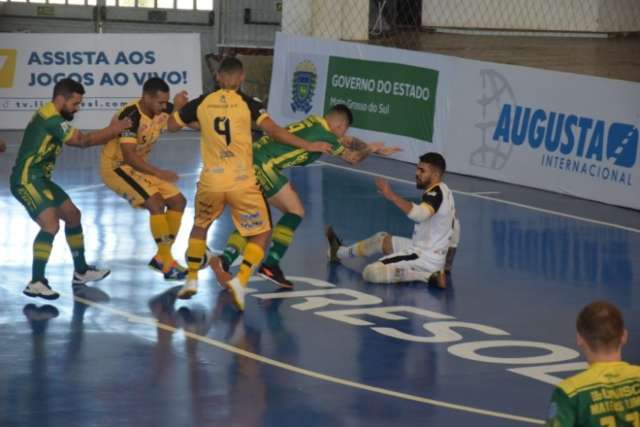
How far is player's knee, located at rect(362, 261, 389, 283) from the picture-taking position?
1254cm

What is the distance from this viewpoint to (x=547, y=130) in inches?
719

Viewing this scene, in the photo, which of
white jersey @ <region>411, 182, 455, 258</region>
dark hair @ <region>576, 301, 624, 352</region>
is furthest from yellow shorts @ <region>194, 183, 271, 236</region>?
dark hair @ <region>576, 301, 624, 352</region>

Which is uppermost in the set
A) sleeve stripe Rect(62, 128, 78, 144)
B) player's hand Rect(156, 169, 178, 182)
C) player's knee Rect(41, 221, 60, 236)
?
sleeve stripe Rect(62, 128, 78, 144)

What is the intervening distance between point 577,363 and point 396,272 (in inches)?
113

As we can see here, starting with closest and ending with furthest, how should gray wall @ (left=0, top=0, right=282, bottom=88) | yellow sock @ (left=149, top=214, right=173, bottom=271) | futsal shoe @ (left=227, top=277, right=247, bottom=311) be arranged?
futsal shoe @ (left=227, top=277, right=247, bottom=311) → yellow sock @ (left=149, top=214, right=173, bottom=271) → gray wall @ (left=0, top=0, right=282, bottom=88)

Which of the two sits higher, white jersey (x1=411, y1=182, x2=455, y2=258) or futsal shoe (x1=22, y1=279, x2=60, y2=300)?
white jersey (x1=411, y1=182, x2=455, y2=258)

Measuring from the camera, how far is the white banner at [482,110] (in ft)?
57.1

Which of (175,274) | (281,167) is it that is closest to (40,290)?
(175,274)

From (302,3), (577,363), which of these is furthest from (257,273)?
(302,3)

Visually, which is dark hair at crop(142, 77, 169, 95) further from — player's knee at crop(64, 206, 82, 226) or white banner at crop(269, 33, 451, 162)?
white banner at crop(269, 33, 451, 162)

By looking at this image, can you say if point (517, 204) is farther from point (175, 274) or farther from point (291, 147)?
point (175, 274)

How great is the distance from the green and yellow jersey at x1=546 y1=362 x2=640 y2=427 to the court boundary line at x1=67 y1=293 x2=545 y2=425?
11.2 feet

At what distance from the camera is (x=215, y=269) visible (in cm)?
1141

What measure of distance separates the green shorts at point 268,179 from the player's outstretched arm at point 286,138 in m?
0.74
